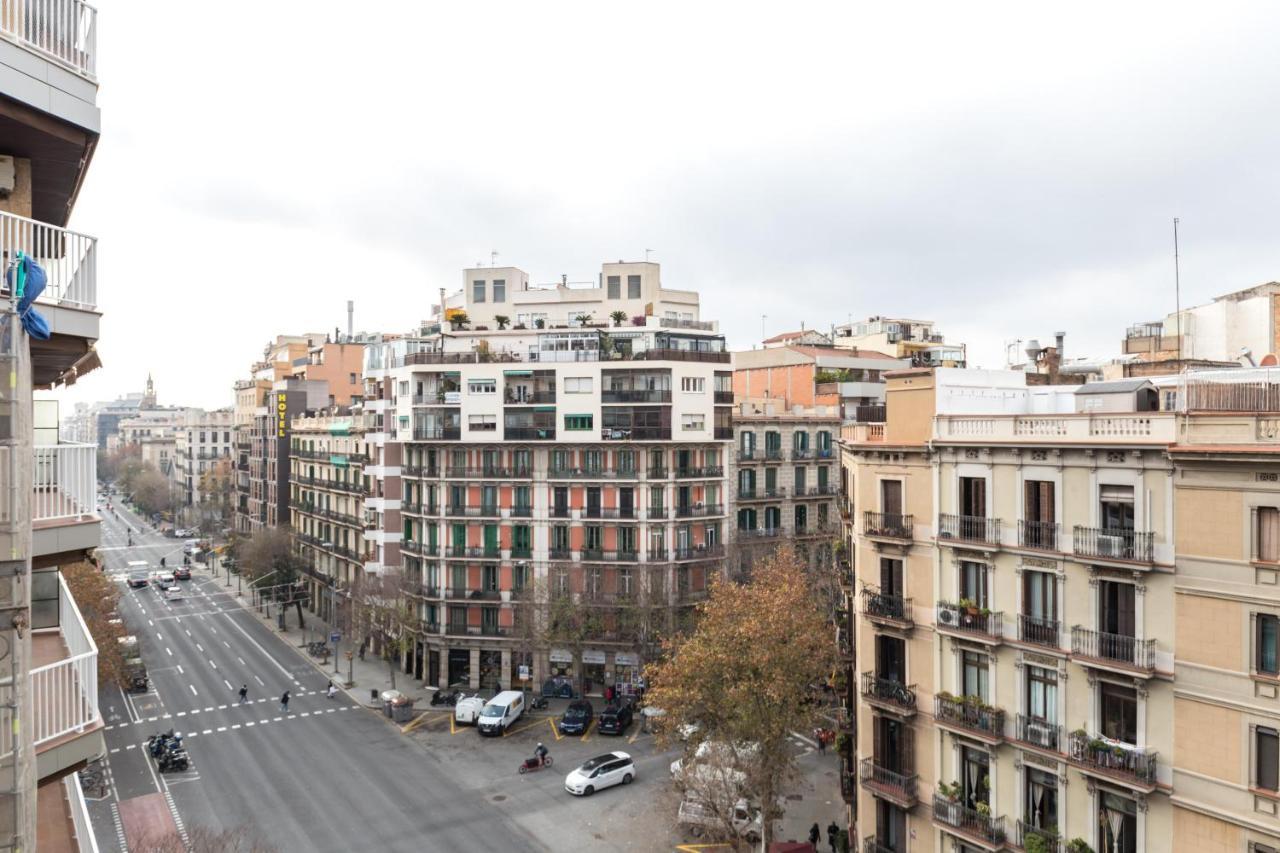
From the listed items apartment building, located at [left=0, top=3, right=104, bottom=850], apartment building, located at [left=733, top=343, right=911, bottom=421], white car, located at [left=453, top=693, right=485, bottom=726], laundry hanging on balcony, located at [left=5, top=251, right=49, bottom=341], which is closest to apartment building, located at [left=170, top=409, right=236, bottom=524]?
apartment building, located at [left=733, top=343, right=911, bottom=421]

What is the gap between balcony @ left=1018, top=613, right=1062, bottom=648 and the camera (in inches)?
929

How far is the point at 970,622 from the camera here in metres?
25.8

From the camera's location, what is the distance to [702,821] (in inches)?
1276

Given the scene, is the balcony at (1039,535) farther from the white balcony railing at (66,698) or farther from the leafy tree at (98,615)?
the leafy tree at (98,615)

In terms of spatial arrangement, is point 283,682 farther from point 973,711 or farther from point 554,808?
point 973,711

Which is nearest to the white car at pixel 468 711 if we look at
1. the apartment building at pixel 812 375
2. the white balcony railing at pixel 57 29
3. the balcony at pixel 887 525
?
the balcony at pixel 887 525

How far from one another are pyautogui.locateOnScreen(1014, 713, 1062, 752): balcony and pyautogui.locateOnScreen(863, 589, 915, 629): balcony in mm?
4578

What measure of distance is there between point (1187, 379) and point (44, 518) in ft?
83.6

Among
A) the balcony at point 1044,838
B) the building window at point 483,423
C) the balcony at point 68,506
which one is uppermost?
the building window at point 483,423

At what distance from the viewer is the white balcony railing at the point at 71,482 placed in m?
10.6

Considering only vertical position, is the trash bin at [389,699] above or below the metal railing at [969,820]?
below

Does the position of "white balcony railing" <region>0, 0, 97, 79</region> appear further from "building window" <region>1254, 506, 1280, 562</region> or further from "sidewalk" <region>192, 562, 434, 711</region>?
"sidewalk" <region>192, 562, 434, 711</region>

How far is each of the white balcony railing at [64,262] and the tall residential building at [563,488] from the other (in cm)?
4335

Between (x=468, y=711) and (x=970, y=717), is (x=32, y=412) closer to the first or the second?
(x=970, y=717)
